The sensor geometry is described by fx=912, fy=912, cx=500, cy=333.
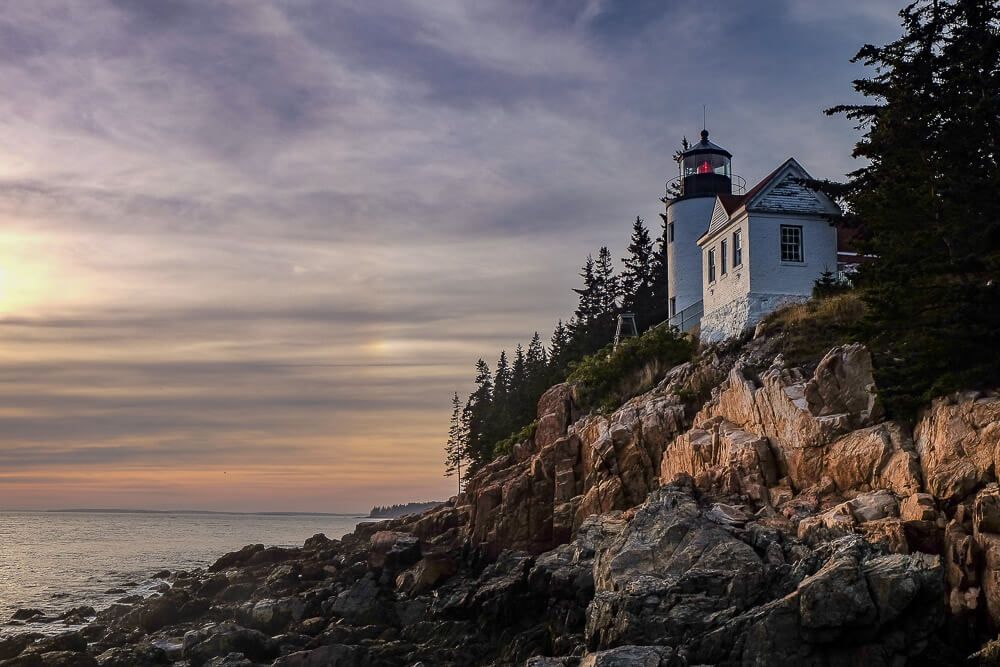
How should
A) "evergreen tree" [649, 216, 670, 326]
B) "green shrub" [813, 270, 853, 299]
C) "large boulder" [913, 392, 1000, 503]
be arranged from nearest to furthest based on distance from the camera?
"large boulder" [913, 392, 1000, 503], "green shrub" [813, 270, 853, 299], "evergreen tree" [649, 216, 670, 326]

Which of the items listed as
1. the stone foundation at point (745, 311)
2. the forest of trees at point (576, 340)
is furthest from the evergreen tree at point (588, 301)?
the stone foundation at point (745, 311)

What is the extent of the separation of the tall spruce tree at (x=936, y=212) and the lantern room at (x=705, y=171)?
58.1 ft

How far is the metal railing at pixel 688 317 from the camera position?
40.2m

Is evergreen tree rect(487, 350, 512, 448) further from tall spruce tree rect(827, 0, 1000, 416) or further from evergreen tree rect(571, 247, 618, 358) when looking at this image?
tall spruce tree rect(827, 0, 1000, 416)

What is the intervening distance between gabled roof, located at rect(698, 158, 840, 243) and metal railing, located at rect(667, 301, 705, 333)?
6.20m

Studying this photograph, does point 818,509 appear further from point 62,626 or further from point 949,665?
point 62,626

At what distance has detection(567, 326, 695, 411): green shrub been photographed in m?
35.9

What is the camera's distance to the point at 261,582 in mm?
36062

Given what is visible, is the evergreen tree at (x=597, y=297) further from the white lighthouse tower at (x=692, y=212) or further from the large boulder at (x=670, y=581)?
the large boulder at (x=670, y=581)

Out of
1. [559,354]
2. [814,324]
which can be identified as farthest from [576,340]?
[814,324]

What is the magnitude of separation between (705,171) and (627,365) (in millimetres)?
13114

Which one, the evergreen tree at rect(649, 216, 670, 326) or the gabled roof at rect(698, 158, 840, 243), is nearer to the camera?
the gabled roof at rect(698, 158, 840, 243)

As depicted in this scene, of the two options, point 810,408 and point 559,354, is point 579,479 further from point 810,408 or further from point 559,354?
point 559,354

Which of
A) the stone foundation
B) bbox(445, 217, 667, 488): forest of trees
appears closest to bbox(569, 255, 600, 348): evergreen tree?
bbox(445, 217, 667, 488): forest of trees
